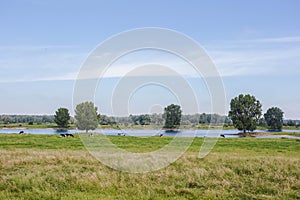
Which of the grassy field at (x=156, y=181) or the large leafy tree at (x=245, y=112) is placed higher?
the large leafy tree at (x=245, y=112)

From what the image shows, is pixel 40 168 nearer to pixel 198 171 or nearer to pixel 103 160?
pixel 103 160

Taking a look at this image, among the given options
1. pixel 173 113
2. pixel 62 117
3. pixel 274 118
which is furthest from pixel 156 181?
pixel 274 118

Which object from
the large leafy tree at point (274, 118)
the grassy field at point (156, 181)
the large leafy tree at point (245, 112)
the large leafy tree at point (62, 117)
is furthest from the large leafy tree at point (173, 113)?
the large leafy tree at point (274, 118)

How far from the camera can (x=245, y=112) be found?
103m

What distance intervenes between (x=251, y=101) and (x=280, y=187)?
95.7 meters

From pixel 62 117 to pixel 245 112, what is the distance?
65.7 m

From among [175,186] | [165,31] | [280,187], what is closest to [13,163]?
[175,186]

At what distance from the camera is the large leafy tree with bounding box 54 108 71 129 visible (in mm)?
116531

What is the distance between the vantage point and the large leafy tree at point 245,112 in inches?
3967

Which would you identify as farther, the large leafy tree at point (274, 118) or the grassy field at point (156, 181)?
the large leafy tree at point (274, 118)

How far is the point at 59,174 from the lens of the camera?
1396cm

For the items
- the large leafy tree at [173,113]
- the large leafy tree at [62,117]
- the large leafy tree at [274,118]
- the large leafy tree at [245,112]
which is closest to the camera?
the large leafy tree at [173,113]

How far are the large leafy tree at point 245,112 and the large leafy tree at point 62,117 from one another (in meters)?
59.0

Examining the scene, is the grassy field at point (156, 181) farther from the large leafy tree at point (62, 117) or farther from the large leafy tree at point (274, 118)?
the large leafy tree at point (274, 118)
